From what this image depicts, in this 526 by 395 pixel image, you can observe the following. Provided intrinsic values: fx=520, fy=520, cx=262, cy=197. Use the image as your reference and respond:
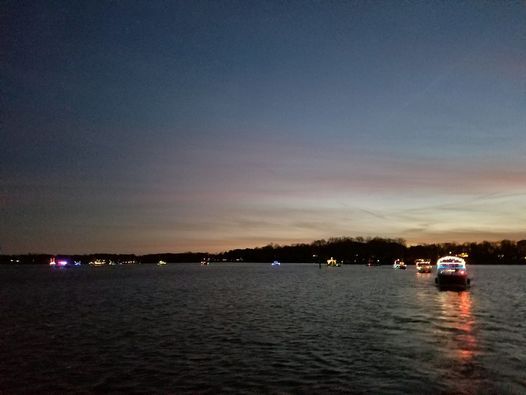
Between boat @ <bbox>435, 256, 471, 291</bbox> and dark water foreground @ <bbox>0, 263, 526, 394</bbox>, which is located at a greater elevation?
boat @ <bbox>435, 256, 471, 291</bbox>

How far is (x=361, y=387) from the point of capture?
74.7ft

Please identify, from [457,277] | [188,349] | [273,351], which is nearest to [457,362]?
[273,351]

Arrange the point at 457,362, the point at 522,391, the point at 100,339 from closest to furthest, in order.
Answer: the point at 522,391 → the point at 457,362 → the point at 100,339

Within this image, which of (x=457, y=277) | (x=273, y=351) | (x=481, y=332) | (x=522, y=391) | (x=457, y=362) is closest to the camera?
(x=522, y=391)

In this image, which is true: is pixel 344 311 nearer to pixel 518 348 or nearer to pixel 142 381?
pixel 518 348

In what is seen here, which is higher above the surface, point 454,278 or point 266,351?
point 454,278

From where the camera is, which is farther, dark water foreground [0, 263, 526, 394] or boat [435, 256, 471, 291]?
boat [435, 256, 471, 291]

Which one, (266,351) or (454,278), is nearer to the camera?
(266,351)

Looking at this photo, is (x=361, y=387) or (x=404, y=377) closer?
(x=361, y=387)

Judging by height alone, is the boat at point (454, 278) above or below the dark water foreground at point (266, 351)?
above

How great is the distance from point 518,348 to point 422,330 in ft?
29.8

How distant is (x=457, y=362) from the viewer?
27953 mm

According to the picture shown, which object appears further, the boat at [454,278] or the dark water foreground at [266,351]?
the boat at [454,278]

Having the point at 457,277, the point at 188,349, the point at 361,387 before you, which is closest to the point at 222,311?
the point at 188,349
